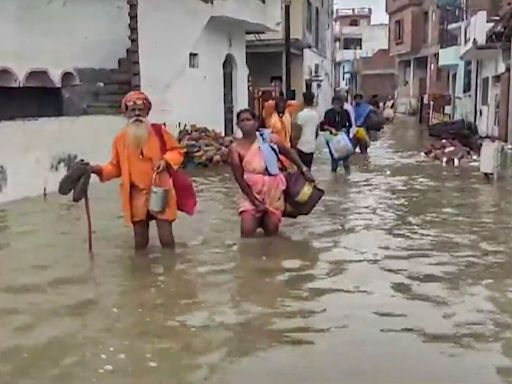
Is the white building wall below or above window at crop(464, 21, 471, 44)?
above

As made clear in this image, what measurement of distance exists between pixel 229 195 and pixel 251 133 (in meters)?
4.17

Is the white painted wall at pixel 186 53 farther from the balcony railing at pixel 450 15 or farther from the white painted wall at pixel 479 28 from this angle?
the balcony railing at pixel 450 15

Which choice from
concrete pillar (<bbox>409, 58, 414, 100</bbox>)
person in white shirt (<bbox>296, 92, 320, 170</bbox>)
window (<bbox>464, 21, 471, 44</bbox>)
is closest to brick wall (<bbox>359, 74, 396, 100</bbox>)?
concrete pillar (<bbox>409, 58, 414, 100</bbox>)

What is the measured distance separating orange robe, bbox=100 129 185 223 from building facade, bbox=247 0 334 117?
18684 mm

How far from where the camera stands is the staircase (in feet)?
58.9

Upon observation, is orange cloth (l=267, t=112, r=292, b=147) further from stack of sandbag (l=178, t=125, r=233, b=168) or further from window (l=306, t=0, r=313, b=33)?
window (l=306, t=0, r=313, b=33)

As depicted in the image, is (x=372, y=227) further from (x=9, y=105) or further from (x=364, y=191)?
(x=9, y=105)

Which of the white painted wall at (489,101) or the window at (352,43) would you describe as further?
the window at (352,43)

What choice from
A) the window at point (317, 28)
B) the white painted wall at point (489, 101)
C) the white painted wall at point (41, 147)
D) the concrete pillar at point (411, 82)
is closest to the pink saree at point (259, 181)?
the white painted wall at point (41, 147)

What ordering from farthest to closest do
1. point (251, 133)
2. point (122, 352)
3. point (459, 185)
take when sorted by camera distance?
point (459, 185) < point (251, 133) < point (122, 352)

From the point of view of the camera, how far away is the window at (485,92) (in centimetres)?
2802

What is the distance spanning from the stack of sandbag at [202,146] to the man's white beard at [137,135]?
8.72 m

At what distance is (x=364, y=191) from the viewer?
13258 millimetres

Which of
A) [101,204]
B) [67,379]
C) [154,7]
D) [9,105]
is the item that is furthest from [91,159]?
[67,379]
